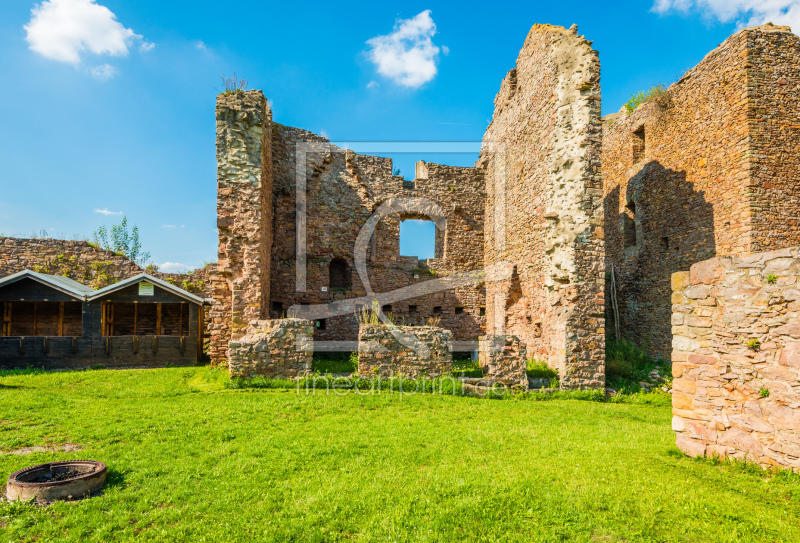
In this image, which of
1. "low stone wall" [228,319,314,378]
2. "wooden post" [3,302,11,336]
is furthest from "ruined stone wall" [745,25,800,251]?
"wooden post" [3,302,11,336]

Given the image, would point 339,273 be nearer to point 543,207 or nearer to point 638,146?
point 543,207

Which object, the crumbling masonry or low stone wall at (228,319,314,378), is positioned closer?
low stone wall at (228,319,314,378)

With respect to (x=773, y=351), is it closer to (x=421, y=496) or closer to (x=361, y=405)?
(x=421, y=496)

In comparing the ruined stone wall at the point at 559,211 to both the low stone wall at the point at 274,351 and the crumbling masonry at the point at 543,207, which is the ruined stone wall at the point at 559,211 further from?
the low stone wall at the point at 274,351

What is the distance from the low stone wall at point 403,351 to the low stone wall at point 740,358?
505 centimetres

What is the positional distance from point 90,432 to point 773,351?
9.02 metres

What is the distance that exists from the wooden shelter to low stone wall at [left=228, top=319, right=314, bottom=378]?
4.07 meters

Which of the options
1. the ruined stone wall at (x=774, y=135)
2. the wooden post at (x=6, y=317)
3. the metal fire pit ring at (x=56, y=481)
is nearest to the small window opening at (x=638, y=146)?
the ruined stone wall at (x=774, y=135)

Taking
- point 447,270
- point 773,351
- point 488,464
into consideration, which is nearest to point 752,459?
point 773,351

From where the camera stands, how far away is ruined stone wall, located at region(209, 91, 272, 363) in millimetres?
11883

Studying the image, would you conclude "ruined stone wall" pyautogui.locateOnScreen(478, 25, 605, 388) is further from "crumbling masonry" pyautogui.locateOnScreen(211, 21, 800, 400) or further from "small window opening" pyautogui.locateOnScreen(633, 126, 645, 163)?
"small window opening" pyautogui.locateOnScreen(633, 126, 645, 163)

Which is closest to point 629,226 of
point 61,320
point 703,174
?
point 703,174

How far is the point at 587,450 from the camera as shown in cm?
580

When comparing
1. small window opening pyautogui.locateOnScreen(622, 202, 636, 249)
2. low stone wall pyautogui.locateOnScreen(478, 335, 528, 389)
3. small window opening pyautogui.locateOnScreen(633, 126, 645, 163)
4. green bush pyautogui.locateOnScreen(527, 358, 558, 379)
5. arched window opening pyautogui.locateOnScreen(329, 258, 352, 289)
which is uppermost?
small window opening pyautogui.locateOnScreen(633, 126, 645, 163)
